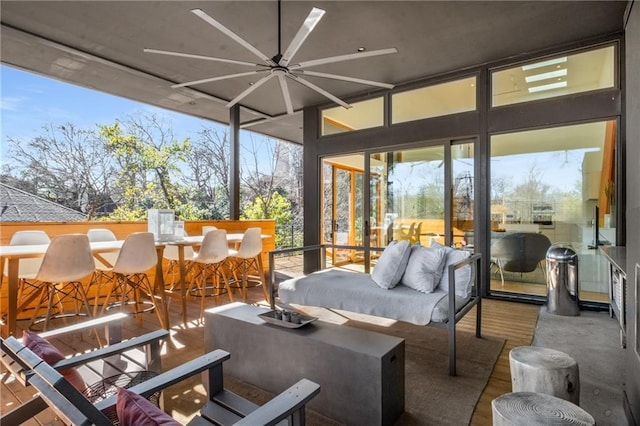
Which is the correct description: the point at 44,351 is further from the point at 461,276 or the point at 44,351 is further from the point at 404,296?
the point at 461,276

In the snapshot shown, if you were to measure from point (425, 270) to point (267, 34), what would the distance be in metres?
3.10

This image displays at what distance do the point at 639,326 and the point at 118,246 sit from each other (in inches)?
157

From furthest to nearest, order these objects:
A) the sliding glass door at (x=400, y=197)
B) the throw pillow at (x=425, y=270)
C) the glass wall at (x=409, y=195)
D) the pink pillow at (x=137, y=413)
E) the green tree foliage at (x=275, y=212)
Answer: the green tree foliage at (x=275, y=212), the glass wall at (x=409, y=195), the sliding glass door at (x=400, y=197), the throw pillow at (x=425, y=270), the pink pillow at (x=137, y=413)

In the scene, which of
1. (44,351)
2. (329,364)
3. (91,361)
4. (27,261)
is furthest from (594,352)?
(27,261)

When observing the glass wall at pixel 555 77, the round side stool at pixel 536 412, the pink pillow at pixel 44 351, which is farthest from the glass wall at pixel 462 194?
the pink pillow at pixel 44 351

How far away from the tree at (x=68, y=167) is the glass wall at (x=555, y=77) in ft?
24.9

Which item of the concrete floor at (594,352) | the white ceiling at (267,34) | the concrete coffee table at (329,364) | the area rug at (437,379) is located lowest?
Result: the concrete floor at (594,352)

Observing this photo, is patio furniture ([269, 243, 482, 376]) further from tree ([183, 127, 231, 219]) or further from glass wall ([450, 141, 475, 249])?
tree ([183, 127, 231, 219])

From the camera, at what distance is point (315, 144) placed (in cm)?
656

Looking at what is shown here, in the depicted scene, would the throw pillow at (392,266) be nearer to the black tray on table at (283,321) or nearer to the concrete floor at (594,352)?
→ the black tray on table at (283,321)

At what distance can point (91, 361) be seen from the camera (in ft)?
4.76

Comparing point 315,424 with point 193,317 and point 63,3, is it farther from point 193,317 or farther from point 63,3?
point 63,3

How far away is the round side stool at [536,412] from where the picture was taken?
133 centimetres

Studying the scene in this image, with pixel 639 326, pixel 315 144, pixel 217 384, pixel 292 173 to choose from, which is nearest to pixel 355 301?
pixel 217 384
